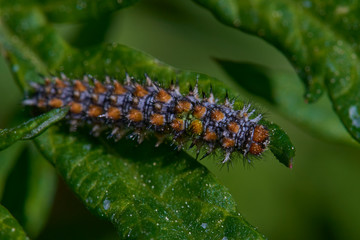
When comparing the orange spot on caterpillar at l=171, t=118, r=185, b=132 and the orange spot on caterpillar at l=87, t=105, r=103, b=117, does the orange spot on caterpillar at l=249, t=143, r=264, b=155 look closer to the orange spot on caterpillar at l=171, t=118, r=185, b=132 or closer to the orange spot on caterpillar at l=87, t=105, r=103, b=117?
the orange spot on caterpillar at l=171, t=118, r=185, b=132

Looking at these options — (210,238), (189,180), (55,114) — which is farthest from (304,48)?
(55,114)

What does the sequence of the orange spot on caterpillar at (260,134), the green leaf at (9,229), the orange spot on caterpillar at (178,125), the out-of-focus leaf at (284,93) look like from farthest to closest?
the out-of-focus leaf at (284,93)
the orange spot on caterpillar at (178,125)
the orange spot on caterpillar at (260,134)
the green leaf at (9,229)

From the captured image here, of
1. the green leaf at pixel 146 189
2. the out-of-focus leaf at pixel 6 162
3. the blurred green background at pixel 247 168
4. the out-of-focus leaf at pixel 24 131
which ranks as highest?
the out-of-focus leaf at pixel 24 131

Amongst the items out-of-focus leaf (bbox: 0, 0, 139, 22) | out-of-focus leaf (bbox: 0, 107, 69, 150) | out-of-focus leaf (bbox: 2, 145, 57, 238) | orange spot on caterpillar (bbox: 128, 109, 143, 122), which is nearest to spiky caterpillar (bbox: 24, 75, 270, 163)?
orange spot on caterpillar (bbox: 128, 109, 143, 122)

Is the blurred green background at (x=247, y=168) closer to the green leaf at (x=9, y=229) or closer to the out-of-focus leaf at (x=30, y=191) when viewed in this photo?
the out-of-focus leaf at (x=30, y=191)

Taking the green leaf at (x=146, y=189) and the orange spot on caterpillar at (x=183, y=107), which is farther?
the orange spot on caterpillar at (x=183, y=107)

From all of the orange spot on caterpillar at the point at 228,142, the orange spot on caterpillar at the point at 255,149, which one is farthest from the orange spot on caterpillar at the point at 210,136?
the orange spot on caterpillar at the point at 255,149

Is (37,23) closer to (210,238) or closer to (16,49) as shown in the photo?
(16,49)
